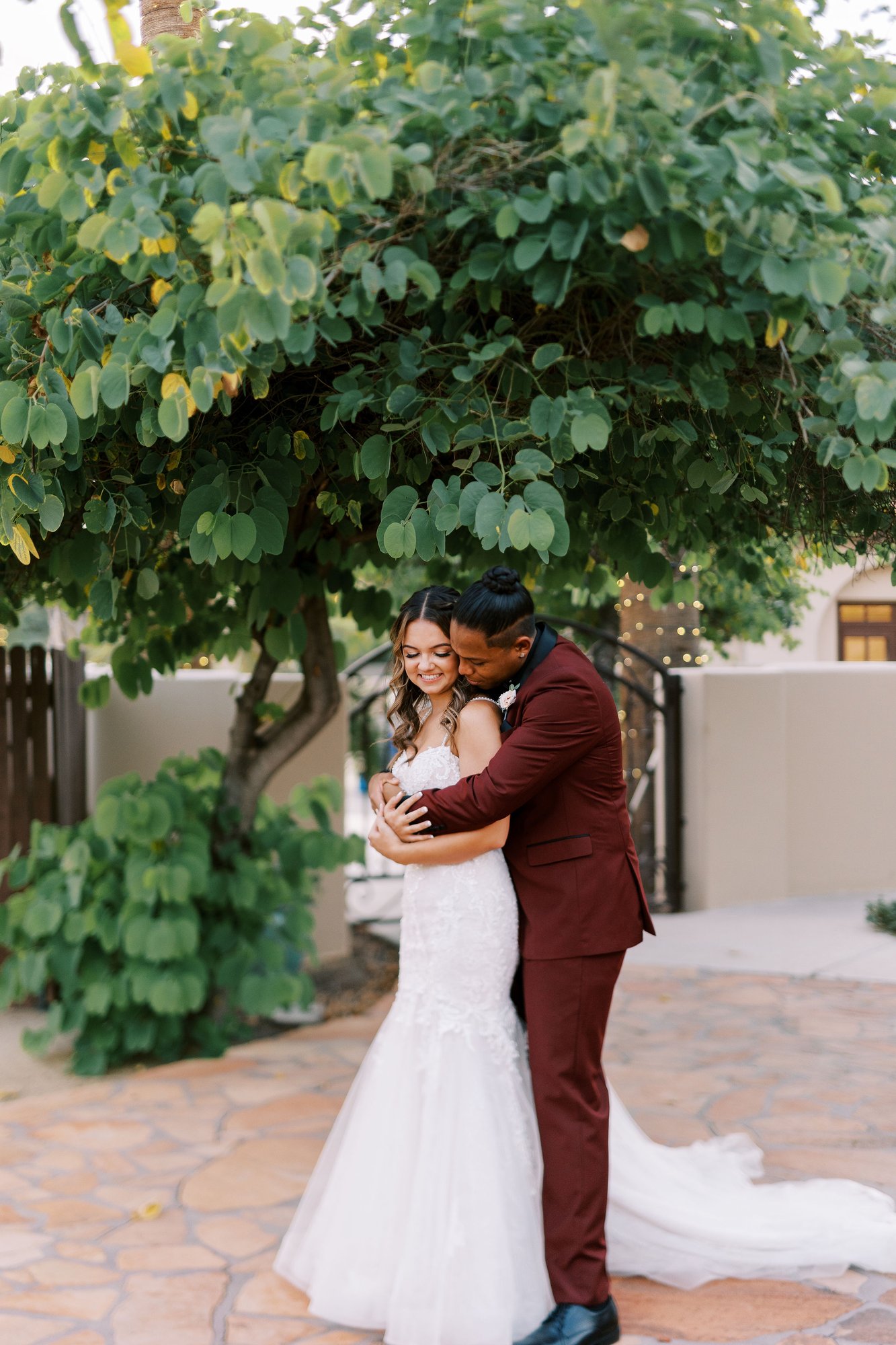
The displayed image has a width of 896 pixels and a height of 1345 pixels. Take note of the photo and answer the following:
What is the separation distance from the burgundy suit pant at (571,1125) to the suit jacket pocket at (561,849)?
9.7 inches

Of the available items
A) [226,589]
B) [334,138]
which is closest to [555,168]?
[334,138]

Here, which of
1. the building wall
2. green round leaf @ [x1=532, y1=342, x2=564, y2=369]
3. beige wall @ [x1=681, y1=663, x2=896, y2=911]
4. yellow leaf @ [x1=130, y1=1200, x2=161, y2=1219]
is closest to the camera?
green round leaf @ [x1=532, y1=342, x2=564, y2=369]

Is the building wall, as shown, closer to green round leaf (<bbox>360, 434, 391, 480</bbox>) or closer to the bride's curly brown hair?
the bride's curly brown hair

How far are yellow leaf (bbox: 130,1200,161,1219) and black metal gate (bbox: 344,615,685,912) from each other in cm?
441

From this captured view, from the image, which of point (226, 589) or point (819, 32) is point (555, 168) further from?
point (226, 589)

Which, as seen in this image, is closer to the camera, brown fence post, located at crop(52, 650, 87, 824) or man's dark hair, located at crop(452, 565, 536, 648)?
man's dark hair, located at crop(452, 565, 536, 648)

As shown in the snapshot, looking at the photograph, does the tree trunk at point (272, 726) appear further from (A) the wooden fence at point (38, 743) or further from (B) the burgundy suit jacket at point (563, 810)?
(B) the burgundy suit jacket at point (563, 810)

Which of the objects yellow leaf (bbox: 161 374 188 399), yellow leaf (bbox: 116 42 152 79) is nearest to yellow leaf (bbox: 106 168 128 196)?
yellow leaf (bbox: 116 42 152 79)

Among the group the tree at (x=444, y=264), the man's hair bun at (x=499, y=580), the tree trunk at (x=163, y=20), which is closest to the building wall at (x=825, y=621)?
the tree trunk at (x=163, y=20)

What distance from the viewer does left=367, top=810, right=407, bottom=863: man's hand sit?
119 inches

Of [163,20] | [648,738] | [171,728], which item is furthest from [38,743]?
[648,738]

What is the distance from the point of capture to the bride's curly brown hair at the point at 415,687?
3109mm

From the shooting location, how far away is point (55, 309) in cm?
249

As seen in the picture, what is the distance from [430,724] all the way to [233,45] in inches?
65.5
